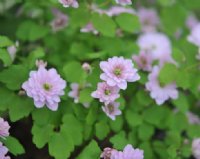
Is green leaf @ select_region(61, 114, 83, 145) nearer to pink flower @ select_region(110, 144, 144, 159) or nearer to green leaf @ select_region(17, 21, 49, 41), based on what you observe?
pink flower @ select_region(110, 144, 144, 159)

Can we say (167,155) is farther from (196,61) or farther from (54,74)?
(54,74)

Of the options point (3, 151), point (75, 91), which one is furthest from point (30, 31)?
point (3, 151)

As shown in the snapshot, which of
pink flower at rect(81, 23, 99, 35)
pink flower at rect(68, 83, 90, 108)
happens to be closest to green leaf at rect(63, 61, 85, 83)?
pink flower at rect(68, 83, 90, 108)

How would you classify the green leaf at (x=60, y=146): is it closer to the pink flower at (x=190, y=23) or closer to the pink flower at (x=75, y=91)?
the pink flower at (x=75, y=91)

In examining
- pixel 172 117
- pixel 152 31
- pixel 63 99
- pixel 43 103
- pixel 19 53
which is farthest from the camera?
pixel 152 31

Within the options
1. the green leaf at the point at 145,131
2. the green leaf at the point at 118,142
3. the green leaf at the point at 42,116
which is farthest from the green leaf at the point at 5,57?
the green leaf at the point at 145,131

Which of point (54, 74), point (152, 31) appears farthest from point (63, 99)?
point (152, 31)
